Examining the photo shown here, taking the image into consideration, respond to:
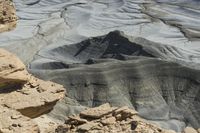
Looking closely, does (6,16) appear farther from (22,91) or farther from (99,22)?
(99,22)

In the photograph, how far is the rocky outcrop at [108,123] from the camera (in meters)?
9.53

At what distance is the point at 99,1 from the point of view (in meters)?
52.5

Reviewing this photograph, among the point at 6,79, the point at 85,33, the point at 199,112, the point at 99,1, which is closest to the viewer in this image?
the point at 6,79

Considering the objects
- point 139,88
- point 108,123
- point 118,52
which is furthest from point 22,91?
point 118,52

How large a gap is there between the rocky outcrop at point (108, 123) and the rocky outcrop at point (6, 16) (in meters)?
3.53

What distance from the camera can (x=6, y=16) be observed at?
1236 centimetres

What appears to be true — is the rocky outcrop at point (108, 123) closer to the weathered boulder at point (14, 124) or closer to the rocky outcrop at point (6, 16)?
the weathered boulder at point (14, 124)

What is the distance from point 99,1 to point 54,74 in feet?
85.4

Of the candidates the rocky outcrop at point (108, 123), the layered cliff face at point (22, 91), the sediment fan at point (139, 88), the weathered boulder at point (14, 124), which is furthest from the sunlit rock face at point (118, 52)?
the weathered boulder at point (14, 124)

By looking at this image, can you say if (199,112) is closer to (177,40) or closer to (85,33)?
(177,40)

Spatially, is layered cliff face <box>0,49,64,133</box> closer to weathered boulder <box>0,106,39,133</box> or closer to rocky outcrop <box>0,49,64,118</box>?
rocky outcrop <box>0,49,64,118</box>

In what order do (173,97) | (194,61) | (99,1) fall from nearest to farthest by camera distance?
(173,97) → (194,61) → (99,1)

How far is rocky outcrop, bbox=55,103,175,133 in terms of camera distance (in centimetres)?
953

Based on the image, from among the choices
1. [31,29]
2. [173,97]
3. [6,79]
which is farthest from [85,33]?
[6,79]
